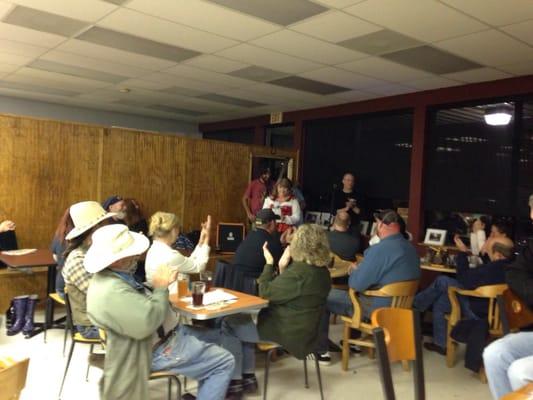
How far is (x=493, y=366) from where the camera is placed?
7.79 ft

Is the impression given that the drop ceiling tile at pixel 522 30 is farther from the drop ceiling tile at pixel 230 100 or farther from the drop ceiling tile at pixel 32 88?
the drop ceiling tile at pixel 32 88

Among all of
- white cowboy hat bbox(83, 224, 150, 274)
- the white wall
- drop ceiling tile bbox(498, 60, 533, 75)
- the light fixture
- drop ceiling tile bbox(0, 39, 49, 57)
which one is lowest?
white cowboy hat bbox(83, 224, 150, 274)

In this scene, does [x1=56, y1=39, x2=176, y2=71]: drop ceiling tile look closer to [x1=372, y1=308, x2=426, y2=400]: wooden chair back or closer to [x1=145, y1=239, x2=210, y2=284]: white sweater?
[x1=145, y1=239, x2=210, y2=284]: white sweater

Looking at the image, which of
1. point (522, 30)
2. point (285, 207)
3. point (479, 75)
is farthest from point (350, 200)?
point (522, 30)

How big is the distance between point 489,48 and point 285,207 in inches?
113

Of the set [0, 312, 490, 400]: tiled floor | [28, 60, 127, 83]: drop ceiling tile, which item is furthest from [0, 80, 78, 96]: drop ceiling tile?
[0, 312, 490, 400]: tiled floor

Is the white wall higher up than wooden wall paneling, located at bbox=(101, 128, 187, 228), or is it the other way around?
the white wall

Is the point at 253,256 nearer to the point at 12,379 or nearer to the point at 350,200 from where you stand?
the point at 12,379

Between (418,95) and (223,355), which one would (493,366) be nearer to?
(223,355)

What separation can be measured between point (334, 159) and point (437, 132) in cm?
175

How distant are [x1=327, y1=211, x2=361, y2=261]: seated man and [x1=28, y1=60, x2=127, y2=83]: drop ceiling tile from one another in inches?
132

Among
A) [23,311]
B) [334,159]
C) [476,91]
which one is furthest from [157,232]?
[334,159]

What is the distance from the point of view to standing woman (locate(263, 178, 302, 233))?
584cm

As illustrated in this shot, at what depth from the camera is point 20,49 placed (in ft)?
16.1
